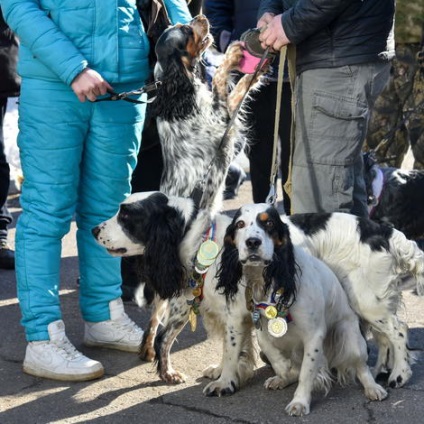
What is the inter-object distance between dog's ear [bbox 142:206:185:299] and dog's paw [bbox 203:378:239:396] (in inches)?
18.6

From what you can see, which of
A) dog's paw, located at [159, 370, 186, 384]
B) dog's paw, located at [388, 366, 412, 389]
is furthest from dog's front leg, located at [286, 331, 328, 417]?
dog's paw, located at [159, 370, 186, 384]

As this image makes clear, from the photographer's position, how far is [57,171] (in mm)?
4398

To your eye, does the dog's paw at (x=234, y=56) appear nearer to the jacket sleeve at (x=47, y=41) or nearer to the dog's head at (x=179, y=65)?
the dog's head at (x=179, y=65)

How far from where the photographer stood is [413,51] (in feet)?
24.1

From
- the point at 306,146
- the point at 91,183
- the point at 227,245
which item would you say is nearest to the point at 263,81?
the point at 306,146

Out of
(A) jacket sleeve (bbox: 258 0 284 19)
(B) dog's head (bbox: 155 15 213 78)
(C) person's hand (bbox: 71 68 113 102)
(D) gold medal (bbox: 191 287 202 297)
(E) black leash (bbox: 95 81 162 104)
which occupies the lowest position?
(D) gold medal (bbox: 191 287 202 297)

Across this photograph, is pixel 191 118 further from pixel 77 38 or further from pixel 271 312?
pixel 271 312

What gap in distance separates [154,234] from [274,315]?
26.2 inches

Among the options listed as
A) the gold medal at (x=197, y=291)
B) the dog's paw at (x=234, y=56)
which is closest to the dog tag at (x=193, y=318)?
the gold medal at (x=197, y=291)

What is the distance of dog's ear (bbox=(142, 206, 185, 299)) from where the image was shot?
161 inches

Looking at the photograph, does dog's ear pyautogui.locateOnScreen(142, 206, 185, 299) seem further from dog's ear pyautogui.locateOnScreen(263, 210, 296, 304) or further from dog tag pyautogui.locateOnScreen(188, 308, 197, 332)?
dog's ear pyautogui.locateOnScreen(263, 210, 296, 304)

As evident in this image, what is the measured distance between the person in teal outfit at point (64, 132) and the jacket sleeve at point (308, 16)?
75 cm

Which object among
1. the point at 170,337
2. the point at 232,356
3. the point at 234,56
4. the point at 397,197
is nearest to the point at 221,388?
the point at 232,356

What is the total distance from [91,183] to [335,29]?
1450 mm
